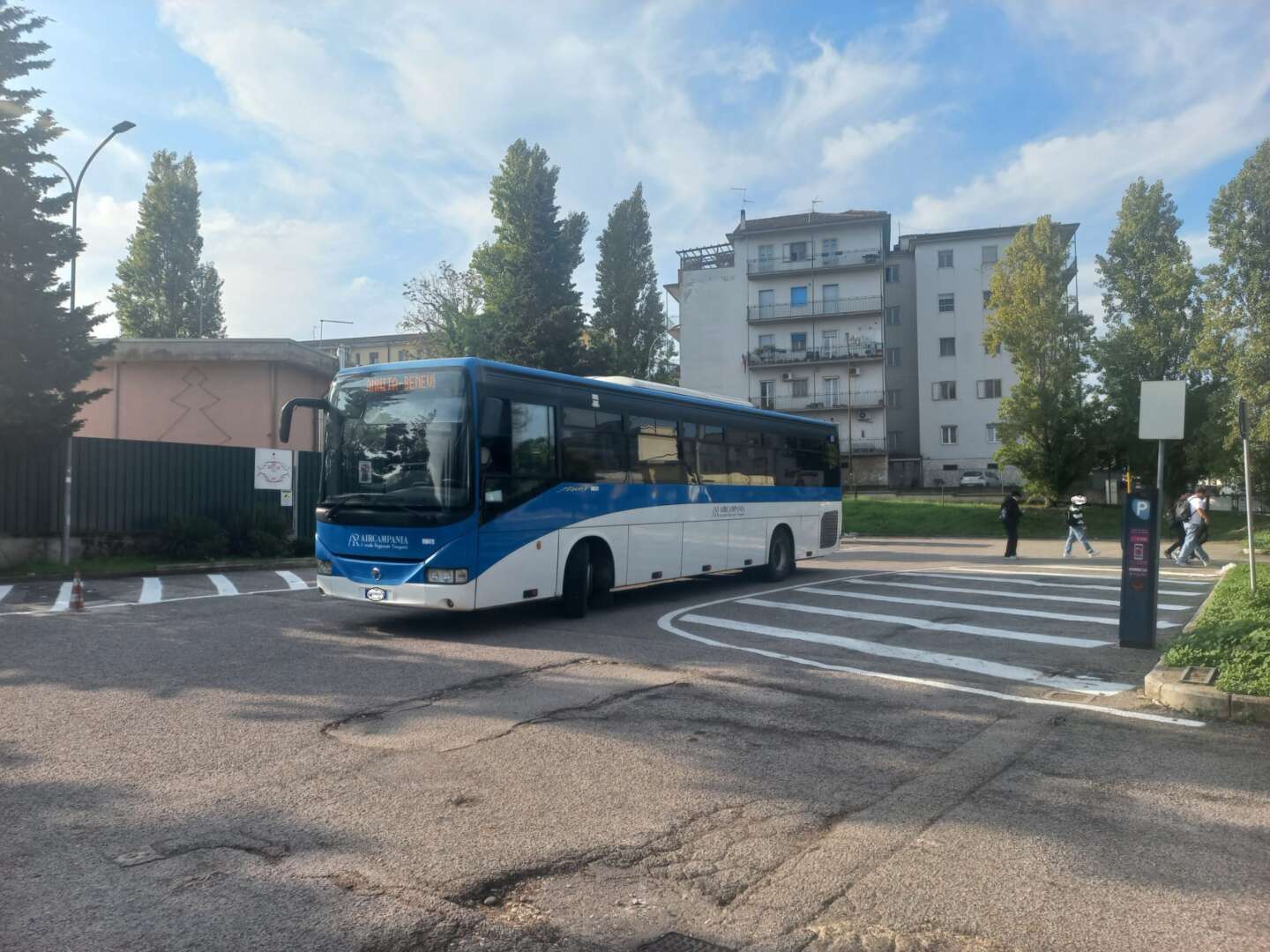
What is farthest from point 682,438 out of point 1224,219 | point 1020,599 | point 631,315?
point 631,315

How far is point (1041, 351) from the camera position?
48188mm

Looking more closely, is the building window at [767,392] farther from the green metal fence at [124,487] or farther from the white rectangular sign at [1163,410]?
the white rectangular sign at [1163,410]

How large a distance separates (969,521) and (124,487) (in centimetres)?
3237

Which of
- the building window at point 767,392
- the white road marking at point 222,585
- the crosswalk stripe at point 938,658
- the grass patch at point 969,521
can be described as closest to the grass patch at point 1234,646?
the crosswalk stripe at point 938,658

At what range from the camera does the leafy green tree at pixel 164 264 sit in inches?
2119

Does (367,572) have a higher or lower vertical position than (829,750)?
higher

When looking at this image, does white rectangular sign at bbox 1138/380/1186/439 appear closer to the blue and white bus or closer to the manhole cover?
the blue and white bus

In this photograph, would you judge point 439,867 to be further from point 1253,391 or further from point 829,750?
point 1253,391

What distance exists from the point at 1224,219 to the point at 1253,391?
27.2ft

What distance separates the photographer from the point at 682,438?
15312 mm

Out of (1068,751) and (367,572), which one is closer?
(1068,751)

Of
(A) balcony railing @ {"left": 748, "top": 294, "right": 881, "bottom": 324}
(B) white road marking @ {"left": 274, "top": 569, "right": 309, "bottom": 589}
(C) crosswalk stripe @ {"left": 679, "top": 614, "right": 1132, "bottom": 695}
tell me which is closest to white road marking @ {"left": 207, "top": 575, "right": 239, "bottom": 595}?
(B) white road marking @ {"left": 274, "top": 569, "right": 309, "bottom": 589}

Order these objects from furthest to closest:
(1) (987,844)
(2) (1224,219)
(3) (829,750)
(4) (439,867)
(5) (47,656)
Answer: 1. (2) (1224,219)
2. (5) (47,656)
3. (3) (829,750)
4. (1) (987,844)
5. (4) (439,867)

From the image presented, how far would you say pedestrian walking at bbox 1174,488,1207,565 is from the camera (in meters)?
22.3
